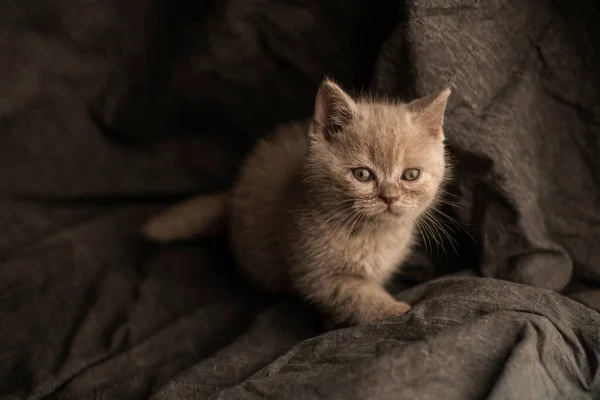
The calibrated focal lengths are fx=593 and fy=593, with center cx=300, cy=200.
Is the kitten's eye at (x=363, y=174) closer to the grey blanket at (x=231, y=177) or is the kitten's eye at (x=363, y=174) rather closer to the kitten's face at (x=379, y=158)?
the kitten's face at (x=379, y=158)

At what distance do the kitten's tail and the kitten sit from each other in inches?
7.5

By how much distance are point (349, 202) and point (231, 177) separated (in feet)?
2.49

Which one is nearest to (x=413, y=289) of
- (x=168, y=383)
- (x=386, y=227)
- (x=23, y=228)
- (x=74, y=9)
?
(x=386, y=227)

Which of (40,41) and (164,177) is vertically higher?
(40,41)

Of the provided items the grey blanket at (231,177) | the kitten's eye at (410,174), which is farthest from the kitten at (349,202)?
the grey blanket at (231,177)

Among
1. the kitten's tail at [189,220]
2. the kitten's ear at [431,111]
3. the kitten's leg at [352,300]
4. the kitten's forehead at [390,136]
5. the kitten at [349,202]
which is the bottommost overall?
the kitten's tail at [189,220]

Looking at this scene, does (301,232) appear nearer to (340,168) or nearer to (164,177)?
(340,168)

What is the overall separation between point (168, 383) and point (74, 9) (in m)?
1.12

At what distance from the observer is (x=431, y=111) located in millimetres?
1317

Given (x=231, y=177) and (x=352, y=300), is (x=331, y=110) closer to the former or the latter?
(x=352, y=300)

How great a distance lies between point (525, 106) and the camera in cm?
148

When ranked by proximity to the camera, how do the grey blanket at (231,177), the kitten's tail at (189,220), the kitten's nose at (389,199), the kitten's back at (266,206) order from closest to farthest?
the grey blanket at (231,177)
the kitten's nose at (389,199)
the kitten's back at (266,206)
the kitten's tail at (189,220)

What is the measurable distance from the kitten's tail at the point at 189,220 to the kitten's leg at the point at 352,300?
1.41 ft

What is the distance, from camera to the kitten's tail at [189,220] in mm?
1690
